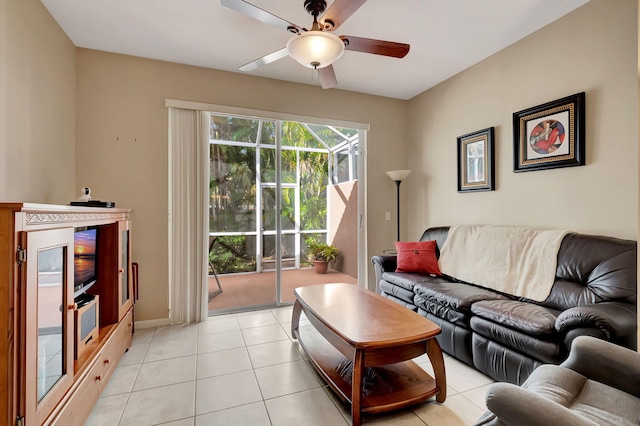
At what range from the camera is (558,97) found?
8.21 ft

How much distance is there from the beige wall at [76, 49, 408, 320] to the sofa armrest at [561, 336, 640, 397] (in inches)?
133

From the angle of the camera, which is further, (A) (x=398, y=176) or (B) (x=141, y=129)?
(A) (x=398, y=176)

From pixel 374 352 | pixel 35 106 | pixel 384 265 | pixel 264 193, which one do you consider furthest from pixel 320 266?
pixel 35 106

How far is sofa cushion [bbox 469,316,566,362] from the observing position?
5.60ft

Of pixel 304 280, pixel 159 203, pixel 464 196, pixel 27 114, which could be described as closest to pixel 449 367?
pixel 464 196

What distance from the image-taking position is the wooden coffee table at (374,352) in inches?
64.6

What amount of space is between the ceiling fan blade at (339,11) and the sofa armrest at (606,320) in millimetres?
2139

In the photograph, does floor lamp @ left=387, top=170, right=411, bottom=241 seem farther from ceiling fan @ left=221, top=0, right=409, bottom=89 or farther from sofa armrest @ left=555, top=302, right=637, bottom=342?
sofa armrest @ left=555, top=302, right=637, bottom=342

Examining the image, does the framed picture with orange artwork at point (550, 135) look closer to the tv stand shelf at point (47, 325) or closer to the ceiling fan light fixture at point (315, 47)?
the ceiling fan light fixture at point (315, 47)

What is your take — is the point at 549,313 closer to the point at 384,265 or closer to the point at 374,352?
the point at 374,352

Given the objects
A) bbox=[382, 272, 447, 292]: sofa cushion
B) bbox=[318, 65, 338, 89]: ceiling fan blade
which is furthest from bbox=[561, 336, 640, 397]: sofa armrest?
bbox=[318, 65, 338, 89]: ceiling fan blade

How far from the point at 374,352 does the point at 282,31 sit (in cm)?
269

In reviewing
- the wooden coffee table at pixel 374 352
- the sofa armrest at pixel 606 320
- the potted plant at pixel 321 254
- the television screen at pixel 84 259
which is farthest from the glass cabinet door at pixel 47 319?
the potted plant at pixel 321 254

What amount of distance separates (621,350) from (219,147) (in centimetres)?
372
